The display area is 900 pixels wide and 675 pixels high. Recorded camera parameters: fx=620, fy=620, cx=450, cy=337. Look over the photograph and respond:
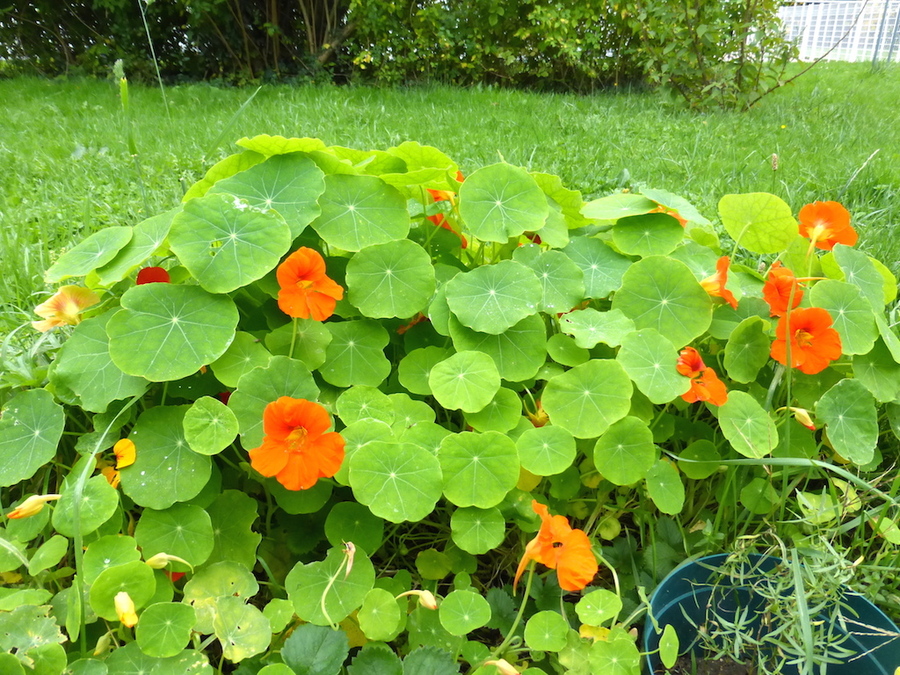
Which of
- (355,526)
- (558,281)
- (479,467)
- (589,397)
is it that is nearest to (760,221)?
(558,281)

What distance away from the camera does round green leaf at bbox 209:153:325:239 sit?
1.16 meters

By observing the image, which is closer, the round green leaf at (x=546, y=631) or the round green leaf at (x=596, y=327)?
the round green leaf at (x=546, y=631)

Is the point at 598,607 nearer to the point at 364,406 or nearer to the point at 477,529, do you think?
the point at 477,529

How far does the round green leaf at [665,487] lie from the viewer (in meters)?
1.13

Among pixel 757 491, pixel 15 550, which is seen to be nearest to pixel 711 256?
pixel 757 491

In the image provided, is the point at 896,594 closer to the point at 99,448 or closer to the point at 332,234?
the point at 332,234

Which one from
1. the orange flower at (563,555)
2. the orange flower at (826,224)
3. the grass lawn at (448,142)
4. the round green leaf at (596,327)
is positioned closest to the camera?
the orange flower at (563,555)

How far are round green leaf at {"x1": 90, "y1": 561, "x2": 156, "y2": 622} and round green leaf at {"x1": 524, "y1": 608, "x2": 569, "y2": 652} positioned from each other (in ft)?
1.92

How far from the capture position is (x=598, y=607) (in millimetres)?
1010

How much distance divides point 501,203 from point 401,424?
19.7 inches

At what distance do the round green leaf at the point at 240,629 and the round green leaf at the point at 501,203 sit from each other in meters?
0.78

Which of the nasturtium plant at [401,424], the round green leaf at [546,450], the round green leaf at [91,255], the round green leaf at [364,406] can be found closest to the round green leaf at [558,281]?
the nasturtium plant at [401,424]

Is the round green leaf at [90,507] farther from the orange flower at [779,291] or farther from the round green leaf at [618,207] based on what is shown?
the orange flower at [779,291]

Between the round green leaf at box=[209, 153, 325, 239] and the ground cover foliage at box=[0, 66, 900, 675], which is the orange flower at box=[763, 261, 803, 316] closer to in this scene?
the ground cover foliage at box=[0, 66, 900, 675]
